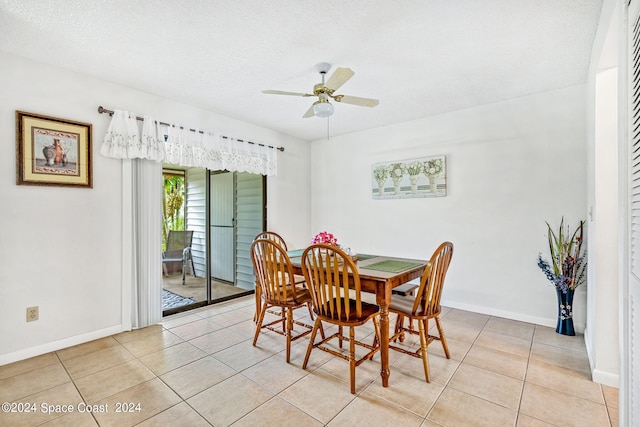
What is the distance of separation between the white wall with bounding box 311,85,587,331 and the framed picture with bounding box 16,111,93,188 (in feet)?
10.7

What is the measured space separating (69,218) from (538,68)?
4203 millimetres

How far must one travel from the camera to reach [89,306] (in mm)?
2691

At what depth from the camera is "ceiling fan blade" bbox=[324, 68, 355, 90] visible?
2.03 m

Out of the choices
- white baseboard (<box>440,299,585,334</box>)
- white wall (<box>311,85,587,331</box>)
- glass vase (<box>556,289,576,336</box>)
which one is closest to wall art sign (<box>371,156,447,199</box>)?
white wall (<box>311,85,587,331</box>)

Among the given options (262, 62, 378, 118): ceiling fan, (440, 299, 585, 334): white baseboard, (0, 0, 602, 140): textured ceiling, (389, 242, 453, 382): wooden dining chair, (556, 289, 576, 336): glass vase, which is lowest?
(440, 299, 585, 334): white baseboard

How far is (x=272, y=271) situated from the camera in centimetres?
243

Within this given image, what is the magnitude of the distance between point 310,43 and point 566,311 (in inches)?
126

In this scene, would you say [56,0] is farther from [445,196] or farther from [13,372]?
[445,196]

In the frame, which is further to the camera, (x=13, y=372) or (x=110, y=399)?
(x=13, y=372)

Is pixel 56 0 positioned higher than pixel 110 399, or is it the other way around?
pixel 56 0

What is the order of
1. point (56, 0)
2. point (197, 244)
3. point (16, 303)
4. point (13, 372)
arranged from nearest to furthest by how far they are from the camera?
point (56, 0) < point (13, 372) < point (16, 303) < point (197, 244)

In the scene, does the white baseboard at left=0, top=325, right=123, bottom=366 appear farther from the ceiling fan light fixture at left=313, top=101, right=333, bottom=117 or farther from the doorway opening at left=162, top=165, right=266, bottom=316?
the ceiling fan light fixture at left=313, top=101, right=333, bottom=117

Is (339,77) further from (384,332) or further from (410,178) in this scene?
(410,178)

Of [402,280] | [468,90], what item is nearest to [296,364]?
[402,280]
